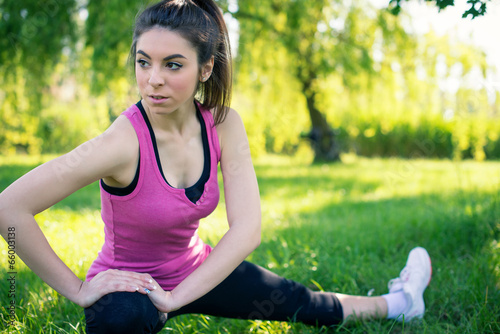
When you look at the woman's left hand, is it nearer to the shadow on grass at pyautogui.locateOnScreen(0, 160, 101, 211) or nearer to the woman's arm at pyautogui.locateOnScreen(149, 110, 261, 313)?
the woman's arm at pyautogui.locateOnScreen(149, 110, 261, 313)

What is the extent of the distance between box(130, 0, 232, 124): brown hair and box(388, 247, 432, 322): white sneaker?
107cm

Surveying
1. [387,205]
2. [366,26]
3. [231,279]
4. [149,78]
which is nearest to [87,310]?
[231,279]

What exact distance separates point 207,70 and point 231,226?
21.1 inches

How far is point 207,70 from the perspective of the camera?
4.66 feet

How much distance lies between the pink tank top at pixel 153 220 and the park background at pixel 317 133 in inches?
13.0

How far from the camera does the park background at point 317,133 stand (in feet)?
6.43

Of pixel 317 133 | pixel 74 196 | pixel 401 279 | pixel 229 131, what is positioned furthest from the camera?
pixel 317 133

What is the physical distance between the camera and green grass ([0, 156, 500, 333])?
1689 mm

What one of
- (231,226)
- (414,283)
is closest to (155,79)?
(231,226)

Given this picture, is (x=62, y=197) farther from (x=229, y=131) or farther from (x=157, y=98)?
(x=229, y=131)

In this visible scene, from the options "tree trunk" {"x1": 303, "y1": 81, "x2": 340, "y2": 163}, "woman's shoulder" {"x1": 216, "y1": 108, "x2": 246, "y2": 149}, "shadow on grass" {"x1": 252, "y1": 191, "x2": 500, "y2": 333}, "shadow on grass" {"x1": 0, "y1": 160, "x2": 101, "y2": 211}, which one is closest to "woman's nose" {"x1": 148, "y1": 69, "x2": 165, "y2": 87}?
"woman's shoulder" {"x1": 216, "y1": 108, "x2": 246, "y2": 149}

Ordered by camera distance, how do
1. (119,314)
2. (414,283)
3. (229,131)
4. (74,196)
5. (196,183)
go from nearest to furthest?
(119,314) < (196,183) < (229,131) < (414,283) < (74,196)

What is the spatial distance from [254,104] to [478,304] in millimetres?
5592

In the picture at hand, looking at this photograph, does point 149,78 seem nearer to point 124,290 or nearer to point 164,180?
point 164,180
